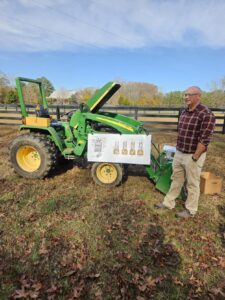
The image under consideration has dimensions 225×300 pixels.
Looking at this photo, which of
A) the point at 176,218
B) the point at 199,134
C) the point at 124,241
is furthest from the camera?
the point at 176,218

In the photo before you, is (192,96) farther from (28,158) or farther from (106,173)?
(28,158)

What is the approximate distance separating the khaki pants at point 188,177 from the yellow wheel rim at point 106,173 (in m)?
1.23

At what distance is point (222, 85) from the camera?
48.6 metres

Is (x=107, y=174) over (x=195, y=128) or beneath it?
beneath

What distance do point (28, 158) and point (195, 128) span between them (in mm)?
3674

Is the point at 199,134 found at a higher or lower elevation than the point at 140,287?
higher

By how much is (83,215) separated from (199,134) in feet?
7.05

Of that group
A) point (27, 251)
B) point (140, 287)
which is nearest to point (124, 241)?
point (140, 287)

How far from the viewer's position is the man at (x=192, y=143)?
3.36 meters

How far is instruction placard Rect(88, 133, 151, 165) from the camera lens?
15.1 ft

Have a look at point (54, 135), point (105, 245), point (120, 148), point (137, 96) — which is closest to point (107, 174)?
point (120, 148)

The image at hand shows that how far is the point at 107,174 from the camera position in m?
4.98

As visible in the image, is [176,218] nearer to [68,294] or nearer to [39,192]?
[68,294]

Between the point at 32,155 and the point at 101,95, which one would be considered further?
the point at 32,155
